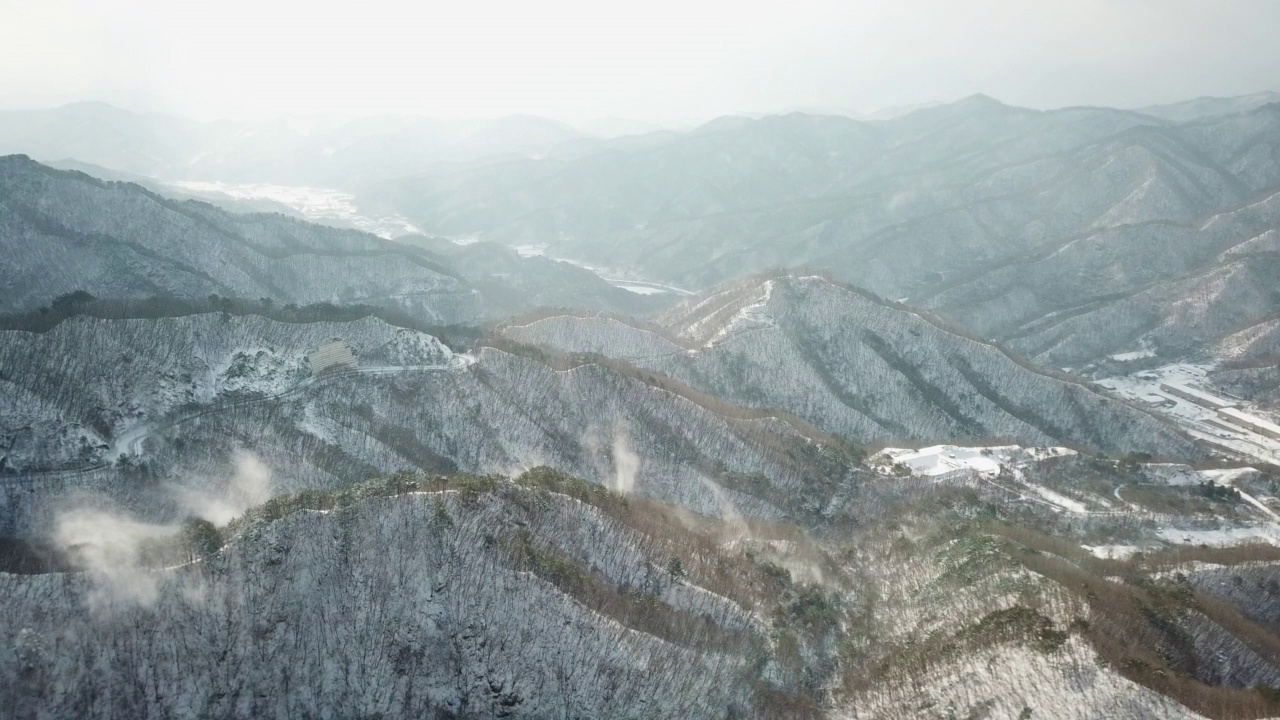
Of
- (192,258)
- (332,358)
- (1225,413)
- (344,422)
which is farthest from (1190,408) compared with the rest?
(192,258)

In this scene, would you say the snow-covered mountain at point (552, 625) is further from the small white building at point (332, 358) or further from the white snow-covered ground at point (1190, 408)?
the white snow-covered ground at point (1190, 408)

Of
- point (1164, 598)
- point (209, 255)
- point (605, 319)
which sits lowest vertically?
point (1164, 598)

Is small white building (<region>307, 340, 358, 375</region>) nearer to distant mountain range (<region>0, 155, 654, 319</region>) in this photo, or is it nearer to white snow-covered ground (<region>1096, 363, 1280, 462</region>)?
distant mountain range (<region>0, 155, 654, 319</region>)

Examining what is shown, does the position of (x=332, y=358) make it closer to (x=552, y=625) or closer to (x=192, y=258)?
(x=552, y=625)

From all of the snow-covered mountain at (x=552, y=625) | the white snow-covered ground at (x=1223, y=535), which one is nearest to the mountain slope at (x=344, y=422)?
the snow-covered mountain at (x=552, y=625)

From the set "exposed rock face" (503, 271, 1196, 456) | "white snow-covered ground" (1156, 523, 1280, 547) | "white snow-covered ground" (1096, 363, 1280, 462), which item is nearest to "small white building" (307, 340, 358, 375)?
"exposed rock face" (503, 271, 1196, 456)

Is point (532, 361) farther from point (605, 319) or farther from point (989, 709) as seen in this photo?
point (989, 709)

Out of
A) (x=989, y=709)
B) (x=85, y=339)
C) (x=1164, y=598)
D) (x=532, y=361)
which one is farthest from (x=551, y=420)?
(x=1164, y=598)
